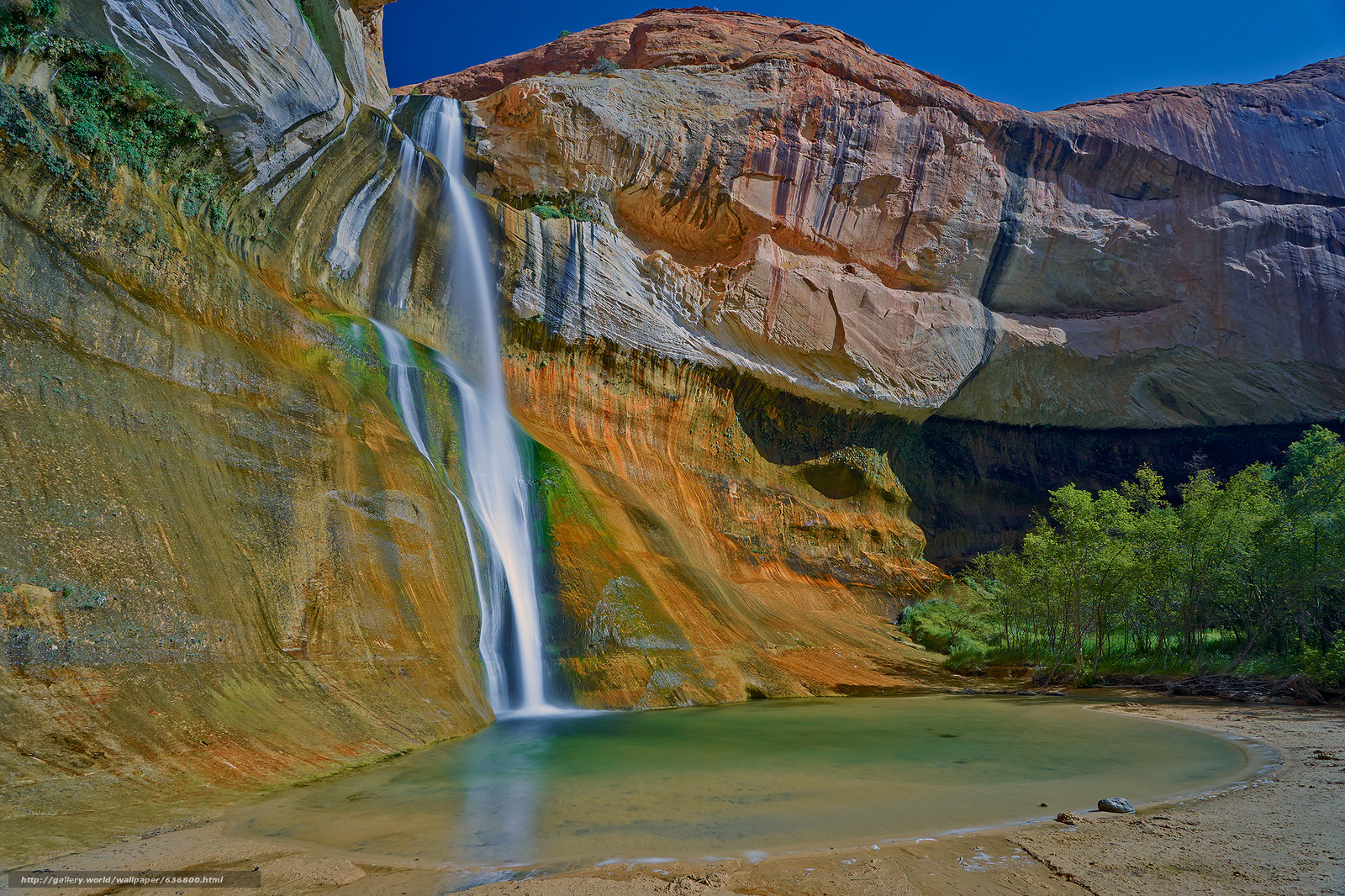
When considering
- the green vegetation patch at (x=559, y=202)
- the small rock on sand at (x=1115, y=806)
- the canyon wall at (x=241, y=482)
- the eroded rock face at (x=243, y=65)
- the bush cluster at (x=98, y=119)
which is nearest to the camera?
the small rock on sand at (x=1115, y=806)

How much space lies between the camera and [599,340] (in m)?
24.5

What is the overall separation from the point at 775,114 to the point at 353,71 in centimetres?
1713

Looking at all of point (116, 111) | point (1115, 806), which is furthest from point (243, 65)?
point (1115, 806)

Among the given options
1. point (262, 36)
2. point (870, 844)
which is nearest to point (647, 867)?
point (870, 844)

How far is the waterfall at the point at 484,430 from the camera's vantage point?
1242 cm

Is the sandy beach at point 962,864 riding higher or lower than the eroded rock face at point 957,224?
lower

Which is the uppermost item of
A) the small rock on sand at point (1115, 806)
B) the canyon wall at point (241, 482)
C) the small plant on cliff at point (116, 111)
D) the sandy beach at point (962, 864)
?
the small plant on cliff at point (116, 111)

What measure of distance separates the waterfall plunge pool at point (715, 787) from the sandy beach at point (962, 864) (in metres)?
0.30

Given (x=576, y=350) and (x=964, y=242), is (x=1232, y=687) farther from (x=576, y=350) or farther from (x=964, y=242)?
(x=964, y=242)

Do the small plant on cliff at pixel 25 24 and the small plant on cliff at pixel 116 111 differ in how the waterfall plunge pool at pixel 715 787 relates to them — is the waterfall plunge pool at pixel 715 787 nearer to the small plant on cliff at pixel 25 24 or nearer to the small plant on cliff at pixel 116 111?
the small plant on cliff at pixel 116 111

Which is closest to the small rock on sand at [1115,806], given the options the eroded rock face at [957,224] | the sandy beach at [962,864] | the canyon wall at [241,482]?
the sandy beach at [962,864]

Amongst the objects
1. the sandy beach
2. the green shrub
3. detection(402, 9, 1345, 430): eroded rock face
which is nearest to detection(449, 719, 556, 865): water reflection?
the sandy beach

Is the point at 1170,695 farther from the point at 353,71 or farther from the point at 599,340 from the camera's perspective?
the point at 353,71

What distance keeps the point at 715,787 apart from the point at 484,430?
1108 cm
